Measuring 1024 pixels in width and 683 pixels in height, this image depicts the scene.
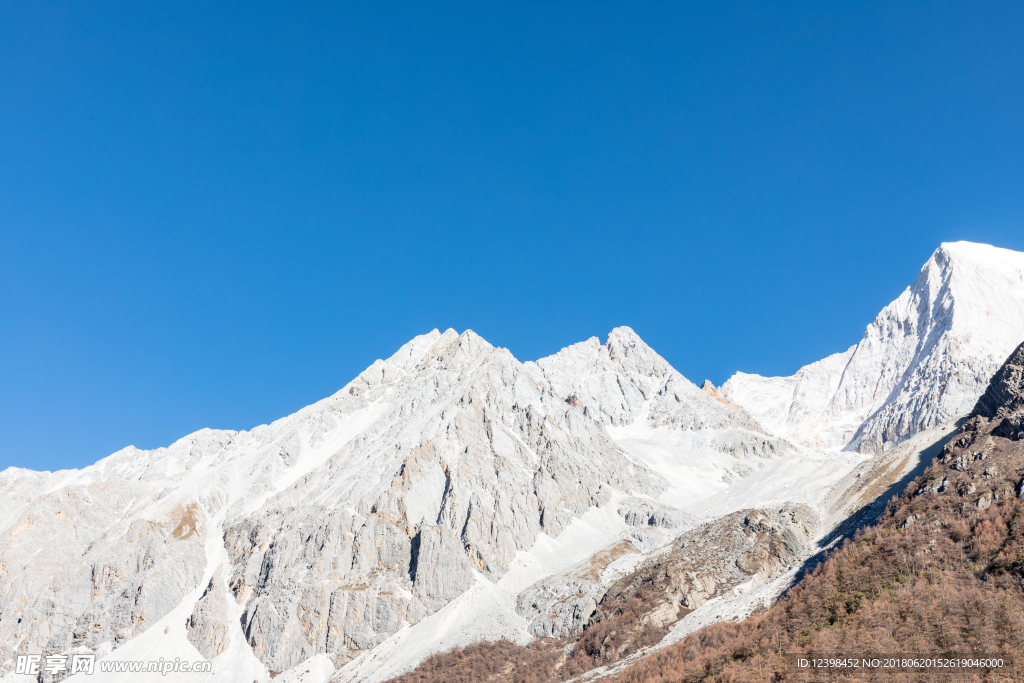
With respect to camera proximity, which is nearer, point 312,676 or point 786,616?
point 786,616

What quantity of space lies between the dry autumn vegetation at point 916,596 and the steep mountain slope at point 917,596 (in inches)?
4.7

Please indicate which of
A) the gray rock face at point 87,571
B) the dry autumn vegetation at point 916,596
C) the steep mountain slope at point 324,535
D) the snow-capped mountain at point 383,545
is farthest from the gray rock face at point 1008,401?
the gray rock face at point 87,571

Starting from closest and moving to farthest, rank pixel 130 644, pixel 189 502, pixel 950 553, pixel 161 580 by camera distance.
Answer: pixel 950 553
pixel 130 644
pixel 161 580
pixel 189 502

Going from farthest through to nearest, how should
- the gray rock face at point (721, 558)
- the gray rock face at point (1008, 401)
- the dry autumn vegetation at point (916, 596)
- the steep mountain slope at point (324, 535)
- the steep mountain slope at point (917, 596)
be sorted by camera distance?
the steep mountain slope at point (324, 535) → the gray rock face at point (721, 558) → the gray rock face at point (1008, 401) → the dry autumn vegetation at point (916, 596) → the steep mountain slope at point (917, 596)

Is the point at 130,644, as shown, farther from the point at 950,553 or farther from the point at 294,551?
the point at 950,553

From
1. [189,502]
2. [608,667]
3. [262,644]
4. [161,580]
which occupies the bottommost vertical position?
[608,667]

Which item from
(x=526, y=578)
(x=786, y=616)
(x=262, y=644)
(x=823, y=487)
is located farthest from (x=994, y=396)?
(x=262, y=644)

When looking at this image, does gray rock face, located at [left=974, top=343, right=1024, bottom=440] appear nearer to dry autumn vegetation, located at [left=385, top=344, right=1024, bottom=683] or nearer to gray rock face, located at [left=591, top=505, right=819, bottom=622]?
dry autumn vegetation, located at [left=385, top=344, right=1024, bottom=683]

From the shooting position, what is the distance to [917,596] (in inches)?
2151

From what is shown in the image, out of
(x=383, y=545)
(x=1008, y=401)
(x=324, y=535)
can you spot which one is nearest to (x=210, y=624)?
(x=324, y=535)

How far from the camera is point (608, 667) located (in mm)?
83750

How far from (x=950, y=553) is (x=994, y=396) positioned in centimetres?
4292

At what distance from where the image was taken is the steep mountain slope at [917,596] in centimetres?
4844

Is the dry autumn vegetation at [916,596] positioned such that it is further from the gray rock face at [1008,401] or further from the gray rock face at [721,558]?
the gray rock face at [721,558]
